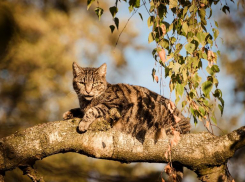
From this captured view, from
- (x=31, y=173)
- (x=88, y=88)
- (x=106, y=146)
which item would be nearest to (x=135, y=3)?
(x=106, y=146)

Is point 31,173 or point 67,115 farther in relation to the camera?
point 67,115

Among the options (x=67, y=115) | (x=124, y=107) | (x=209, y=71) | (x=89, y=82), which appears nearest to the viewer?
(x=209, y=71)

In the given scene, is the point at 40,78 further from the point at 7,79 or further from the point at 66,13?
the point at 66,13

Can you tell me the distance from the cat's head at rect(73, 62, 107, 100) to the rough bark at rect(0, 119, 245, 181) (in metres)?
0.88

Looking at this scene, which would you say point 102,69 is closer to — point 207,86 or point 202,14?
point 202,14

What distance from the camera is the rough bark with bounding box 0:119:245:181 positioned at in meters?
2.64

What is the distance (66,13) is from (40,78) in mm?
1816

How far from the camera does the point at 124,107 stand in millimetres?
3260

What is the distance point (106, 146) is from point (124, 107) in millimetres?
706

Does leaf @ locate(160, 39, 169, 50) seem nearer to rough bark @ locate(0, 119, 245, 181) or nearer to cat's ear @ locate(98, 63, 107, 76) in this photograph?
rough bark @ locate(0, 119, 245, 181)

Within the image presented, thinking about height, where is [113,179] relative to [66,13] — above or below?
below

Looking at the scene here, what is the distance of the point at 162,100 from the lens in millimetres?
3484

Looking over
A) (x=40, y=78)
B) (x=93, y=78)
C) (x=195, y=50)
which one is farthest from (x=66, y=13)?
(x=195, y=50)

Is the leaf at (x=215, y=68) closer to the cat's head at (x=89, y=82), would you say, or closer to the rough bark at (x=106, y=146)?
the rough bark at (x=106, y=146)
